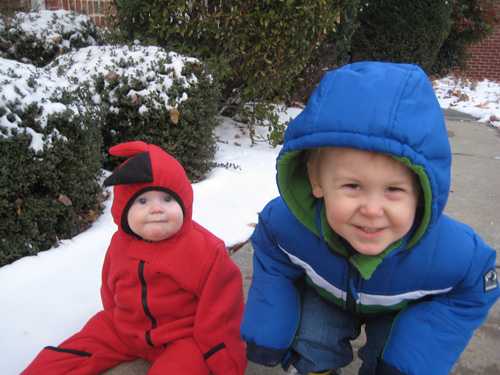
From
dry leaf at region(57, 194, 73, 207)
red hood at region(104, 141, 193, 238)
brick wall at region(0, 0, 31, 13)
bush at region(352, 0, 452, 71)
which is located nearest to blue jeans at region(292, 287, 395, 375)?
red hood at region(104, 141, 193, 238)

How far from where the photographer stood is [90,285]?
2.35 metres

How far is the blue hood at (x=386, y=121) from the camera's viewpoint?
1.20 metres

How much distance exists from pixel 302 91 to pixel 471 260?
4320 mm

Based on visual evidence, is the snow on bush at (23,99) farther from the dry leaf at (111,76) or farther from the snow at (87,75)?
the dry leaf at (111,76)

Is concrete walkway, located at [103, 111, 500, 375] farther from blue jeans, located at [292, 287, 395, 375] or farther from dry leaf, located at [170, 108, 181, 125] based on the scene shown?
dry leaf, located at [170, 108, 181, 125]

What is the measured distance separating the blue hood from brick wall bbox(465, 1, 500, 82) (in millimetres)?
12341

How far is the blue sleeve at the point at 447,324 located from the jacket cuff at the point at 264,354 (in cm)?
36

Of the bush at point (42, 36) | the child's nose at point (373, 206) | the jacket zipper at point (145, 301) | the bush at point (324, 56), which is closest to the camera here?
the child's nose at point (373, 206)

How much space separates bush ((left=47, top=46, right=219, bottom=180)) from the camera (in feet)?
10.8

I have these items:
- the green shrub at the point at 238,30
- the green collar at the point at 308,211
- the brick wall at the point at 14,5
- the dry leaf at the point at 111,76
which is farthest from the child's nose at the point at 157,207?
the brick wall at the point at 14,5

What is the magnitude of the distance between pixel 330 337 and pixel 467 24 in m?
9.91

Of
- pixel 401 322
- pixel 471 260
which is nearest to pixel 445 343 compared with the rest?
pixel 401 322

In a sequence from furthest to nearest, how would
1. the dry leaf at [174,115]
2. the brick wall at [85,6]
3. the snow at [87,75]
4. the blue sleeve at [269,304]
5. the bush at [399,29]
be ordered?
the bush at [399,29], the brick wall at [85,6], the dry leaf at [174,115], the snow at [87,75], the blue sleeve at [269,304]

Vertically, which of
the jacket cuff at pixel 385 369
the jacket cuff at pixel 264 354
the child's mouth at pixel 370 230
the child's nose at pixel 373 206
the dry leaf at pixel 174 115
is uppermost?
the child's nose at pixel 373 206
